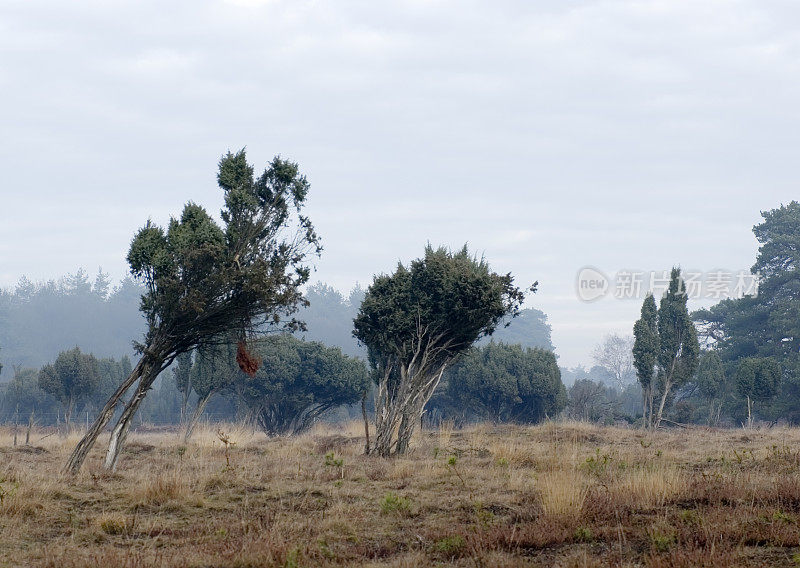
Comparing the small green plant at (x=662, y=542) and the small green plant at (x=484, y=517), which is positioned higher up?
the small green plant at (x=662, y=542)

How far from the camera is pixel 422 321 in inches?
756

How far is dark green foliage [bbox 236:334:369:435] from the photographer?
39781mm

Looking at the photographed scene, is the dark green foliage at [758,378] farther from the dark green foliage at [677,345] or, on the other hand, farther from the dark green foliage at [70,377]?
the dark green foliage at [70,377]

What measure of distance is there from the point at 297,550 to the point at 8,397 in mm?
59149

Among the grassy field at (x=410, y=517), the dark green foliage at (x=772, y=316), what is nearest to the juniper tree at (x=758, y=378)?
the dark green foliage at (x=772, y=316)

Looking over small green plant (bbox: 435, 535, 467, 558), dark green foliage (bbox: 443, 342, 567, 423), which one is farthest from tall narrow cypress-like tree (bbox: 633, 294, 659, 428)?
small green plant (bbox: 435, 535, 467, 558)

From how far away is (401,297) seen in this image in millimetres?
19344

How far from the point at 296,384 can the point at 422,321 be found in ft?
77.3

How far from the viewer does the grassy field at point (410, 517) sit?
288 inches

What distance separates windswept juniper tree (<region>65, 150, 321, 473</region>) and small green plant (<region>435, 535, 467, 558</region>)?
25.0 feet

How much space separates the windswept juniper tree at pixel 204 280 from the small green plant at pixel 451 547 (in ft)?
25.0

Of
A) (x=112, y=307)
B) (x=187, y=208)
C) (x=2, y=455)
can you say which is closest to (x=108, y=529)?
(x=187, y=208)

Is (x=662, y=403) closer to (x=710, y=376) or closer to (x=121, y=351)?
(x=710, y=376)

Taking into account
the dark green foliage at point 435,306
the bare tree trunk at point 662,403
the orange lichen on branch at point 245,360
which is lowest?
the bare tree trunk at point 662,403
